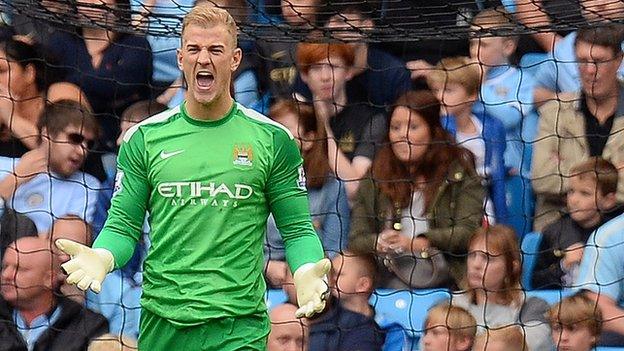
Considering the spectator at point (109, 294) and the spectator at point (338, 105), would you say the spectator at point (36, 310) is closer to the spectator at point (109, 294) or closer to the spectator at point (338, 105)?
the spectator at point (109, 294)

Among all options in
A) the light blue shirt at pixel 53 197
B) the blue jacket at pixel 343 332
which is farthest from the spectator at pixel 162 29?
the blue jacket at pixel 343 332

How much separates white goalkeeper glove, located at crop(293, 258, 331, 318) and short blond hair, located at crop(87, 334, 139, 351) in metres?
1.83

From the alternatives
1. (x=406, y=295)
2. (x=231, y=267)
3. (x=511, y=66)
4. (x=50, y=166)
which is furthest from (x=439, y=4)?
(x=231, y=267)

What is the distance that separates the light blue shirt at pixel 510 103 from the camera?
192 inches

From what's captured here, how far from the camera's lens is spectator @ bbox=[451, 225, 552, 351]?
4.67 m

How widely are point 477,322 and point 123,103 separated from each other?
1.52 meters

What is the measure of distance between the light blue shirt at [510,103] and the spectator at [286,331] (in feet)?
3.11

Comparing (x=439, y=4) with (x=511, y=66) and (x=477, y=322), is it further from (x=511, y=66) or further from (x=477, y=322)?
(x=477, y=322)

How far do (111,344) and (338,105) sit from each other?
1192mm

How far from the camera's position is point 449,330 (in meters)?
4.62

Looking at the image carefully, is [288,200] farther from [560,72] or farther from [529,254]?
[560,72]

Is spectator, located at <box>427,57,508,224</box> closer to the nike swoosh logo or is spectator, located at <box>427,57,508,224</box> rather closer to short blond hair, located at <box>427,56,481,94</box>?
short blond hair, located at <box>427,56,481,94</box>

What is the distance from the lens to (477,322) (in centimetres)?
466

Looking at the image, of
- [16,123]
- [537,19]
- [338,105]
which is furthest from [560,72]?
[16,123]
